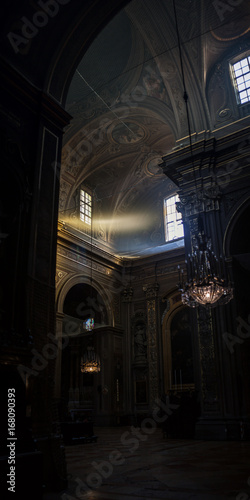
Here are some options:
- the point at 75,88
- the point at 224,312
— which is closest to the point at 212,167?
the point at 224,312

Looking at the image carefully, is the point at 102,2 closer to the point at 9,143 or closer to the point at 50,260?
the point at 9,143

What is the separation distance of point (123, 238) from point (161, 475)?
13974 millimetres

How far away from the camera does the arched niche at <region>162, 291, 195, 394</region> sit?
1498cm

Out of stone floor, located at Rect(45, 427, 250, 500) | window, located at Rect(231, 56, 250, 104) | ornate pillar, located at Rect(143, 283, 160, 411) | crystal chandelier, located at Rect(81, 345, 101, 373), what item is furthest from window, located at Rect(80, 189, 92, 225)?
stone floor, located at Rect(45, 427, 250, 500)

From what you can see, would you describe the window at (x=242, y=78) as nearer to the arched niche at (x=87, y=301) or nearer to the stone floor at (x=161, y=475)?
the arched niche at (x=87, y=301)

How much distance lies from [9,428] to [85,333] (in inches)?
540

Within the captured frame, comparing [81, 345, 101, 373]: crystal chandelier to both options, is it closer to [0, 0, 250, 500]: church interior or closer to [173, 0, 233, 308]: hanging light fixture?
[0, 0, 250, 500]: church interior

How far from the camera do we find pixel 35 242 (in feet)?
16.2

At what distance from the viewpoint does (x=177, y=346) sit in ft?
51.2

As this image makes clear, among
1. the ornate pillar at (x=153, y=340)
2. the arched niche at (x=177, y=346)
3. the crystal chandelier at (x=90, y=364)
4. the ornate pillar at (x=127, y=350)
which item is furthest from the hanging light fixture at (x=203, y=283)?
the ornate pillar at (x=127, y=350)

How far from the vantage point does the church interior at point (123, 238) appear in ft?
14.6

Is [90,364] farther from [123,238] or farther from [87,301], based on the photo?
[123,238]

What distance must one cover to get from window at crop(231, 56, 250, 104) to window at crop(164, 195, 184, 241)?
6599mm

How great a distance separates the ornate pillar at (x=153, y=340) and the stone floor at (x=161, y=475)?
8.60m
